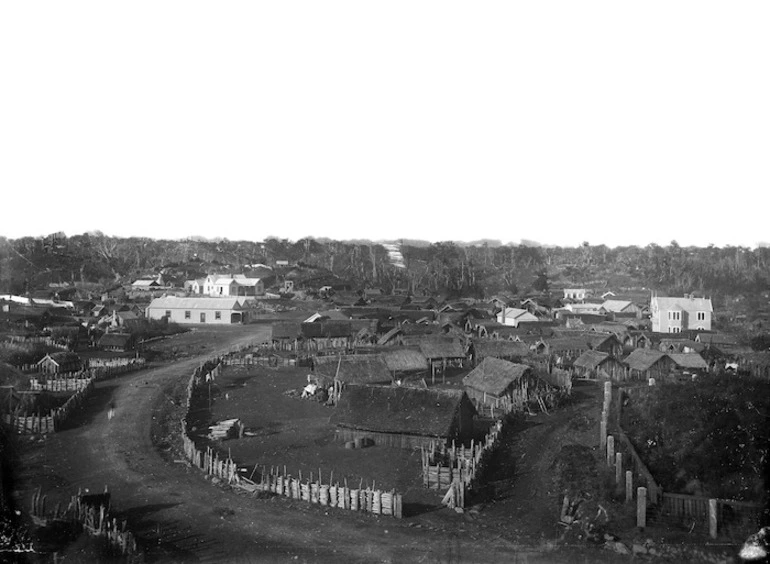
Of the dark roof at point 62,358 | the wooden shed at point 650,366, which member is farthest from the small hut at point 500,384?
the dark roof at point 62,358

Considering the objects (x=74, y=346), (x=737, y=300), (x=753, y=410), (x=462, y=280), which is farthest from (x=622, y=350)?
(x=462, y=280)

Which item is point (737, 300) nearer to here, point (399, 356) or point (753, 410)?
point (399, 356)

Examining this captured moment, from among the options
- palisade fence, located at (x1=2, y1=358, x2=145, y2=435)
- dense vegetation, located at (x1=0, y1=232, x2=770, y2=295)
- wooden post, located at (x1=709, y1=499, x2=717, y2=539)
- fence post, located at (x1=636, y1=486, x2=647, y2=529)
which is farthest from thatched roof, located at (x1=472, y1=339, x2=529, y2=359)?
dense vegetation, located at (x1=0, y1=232, x2=770, y2=295)

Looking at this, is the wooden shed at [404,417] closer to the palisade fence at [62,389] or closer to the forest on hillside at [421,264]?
the palisade fence at [62,389]

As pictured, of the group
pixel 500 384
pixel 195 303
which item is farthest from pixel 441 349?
pixel 195 303

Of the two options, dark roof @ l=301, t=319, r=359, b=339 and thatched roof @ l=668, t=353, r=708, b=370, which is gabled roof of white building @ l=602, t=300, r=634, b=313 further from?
dark roof @ l=301, t=319, r=359, b=339
